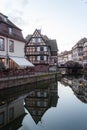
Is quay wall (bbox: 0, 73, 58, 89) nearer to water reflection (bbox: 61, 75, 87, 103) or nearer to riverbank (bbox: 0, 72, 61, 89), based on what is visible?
riverbank (bbox: 0, 72, 61, 89)

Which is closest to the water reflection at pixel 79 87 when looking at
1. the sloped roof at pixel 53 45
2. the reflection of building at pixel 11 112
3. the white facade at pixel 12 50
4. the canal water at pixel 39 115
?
the canal water at pixel 39 115

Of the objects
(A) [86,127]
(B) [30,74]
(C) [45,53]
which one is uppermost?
(C) [45,53]

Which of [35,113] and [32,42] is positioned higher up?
[32,42]

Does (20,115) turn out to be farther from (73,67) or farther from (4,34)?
(73,67)

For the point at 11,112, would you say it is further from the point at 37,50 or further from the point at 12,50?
the point at 37,50

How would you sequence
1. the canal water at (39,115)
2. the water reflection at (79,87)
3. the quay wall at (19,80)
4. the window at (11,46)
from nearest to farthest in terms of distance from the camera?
1. the canal water at (39,115)
2. the water reflection at (79,87)
3. the quay wall at (19,80)
4. the window at (11,46)

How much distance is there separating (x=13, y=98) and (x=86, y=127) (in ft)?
35.6

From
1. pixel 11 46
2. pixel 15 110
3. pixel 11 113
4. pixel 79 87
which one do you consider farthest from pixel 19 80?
pixel 11 113

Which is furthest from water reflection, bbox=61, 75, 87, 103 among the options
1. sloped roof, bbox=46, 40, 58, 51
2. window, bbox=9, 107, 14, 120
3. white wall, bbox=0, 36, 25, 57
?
sloped roof, bbox=46, 40, 58, 51

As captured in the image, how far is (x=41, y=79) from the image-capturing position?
42969 millimetres

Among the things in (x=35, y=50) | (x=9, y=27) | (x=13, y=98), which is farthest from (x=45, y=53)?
(x=13, y=98)

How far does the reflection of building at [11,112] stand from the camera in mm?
14931

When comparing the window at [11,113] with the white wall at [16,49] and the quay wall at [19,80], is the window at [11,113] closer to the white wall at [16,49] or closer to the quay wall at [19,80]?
the quay wall at [19,80]

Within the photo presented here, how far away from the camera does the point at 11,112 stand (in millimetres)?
18469
